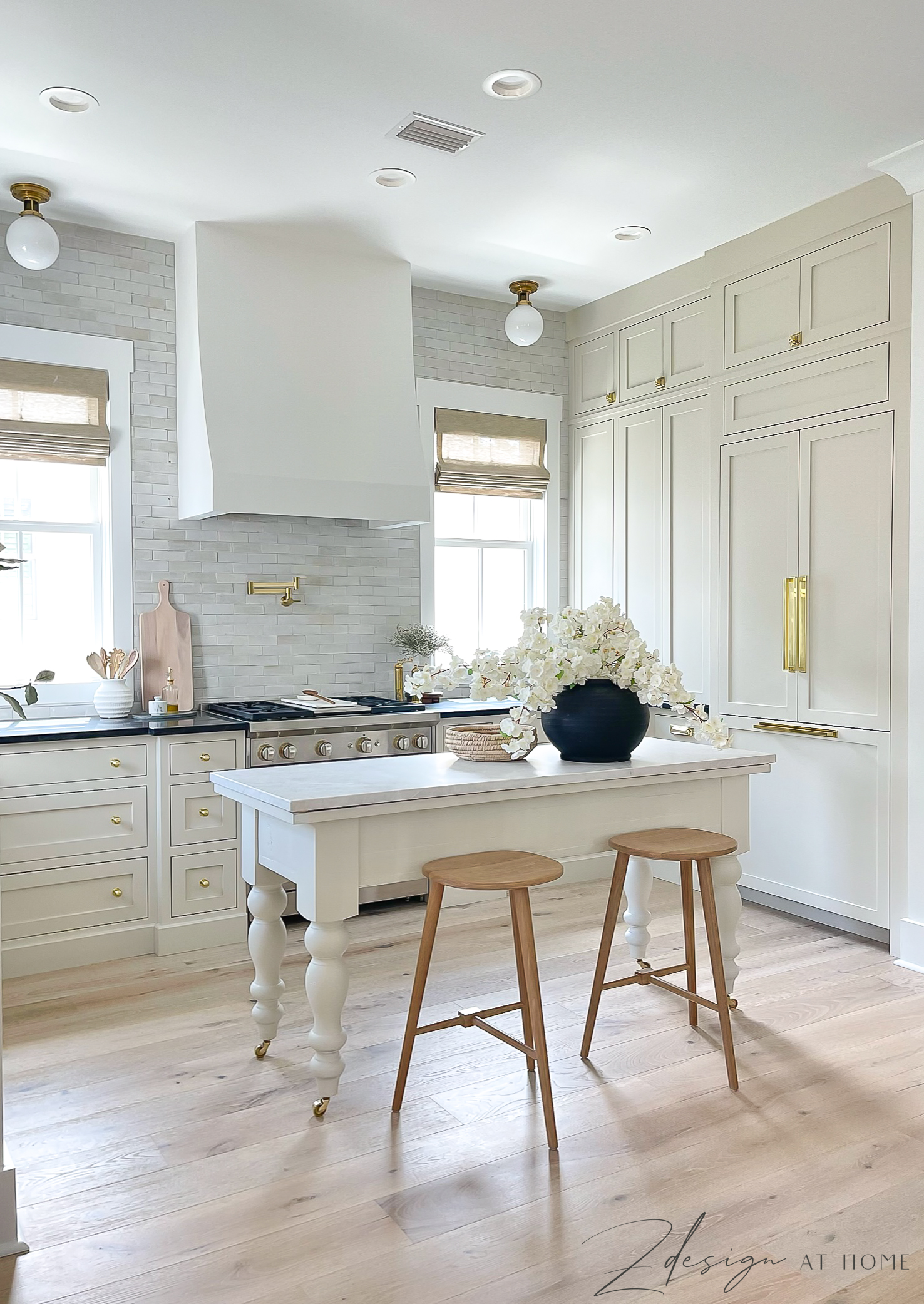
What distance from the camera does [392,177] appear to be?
3.88 m

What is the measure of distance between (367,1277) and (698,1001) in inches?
51.5

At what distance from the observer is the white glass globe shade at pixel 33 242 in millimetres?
Result: 3791

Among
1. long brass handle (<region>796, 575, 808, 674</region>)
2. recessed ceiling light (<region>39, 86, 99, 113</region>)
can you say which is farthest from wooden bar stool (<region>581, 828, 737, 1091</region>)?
recessed ceiling light (<region>39, 86, 99, 113</region>)

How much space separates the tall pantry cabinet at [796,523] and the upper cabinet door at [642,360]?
1cm

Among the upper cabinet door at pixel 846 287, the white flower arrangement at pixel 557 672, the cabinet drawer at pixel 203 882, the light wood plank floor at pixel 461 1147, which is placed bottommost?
the light wood plank floor at pixel 461 1147

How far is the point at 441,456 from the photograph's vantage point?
5.35 meters

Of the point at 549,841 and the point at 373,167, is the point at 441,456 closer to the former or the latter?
the point at 373,167

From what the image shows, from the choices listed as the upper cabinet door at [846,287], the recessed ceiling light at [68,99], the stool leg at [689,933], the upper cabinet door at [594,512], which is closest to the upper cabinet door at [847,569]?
the upper cabinet door at [846,287]

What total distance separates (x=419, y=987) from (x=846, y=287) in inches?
129

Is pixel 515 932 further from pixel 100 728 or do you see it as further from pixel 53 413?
pixel 53 413

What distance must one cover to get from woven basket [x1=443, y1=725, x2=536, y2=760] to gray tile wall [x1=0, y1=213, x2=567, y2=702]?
6.45 ft

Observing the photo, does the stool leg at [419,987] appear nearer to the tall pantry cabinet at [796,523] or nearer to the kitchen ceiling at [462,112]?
the tall pantry cabinet at [796,523]

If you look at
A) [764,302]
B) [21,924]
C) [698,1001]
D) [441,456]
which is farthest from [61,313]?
[698,1001]

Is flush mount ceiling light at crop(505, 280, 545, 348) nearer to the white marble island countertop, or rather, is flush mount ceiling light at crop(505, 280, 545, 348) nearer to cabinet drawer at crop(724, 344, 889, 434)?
cabinet drawer at crop(724, 344, 889, 434)
